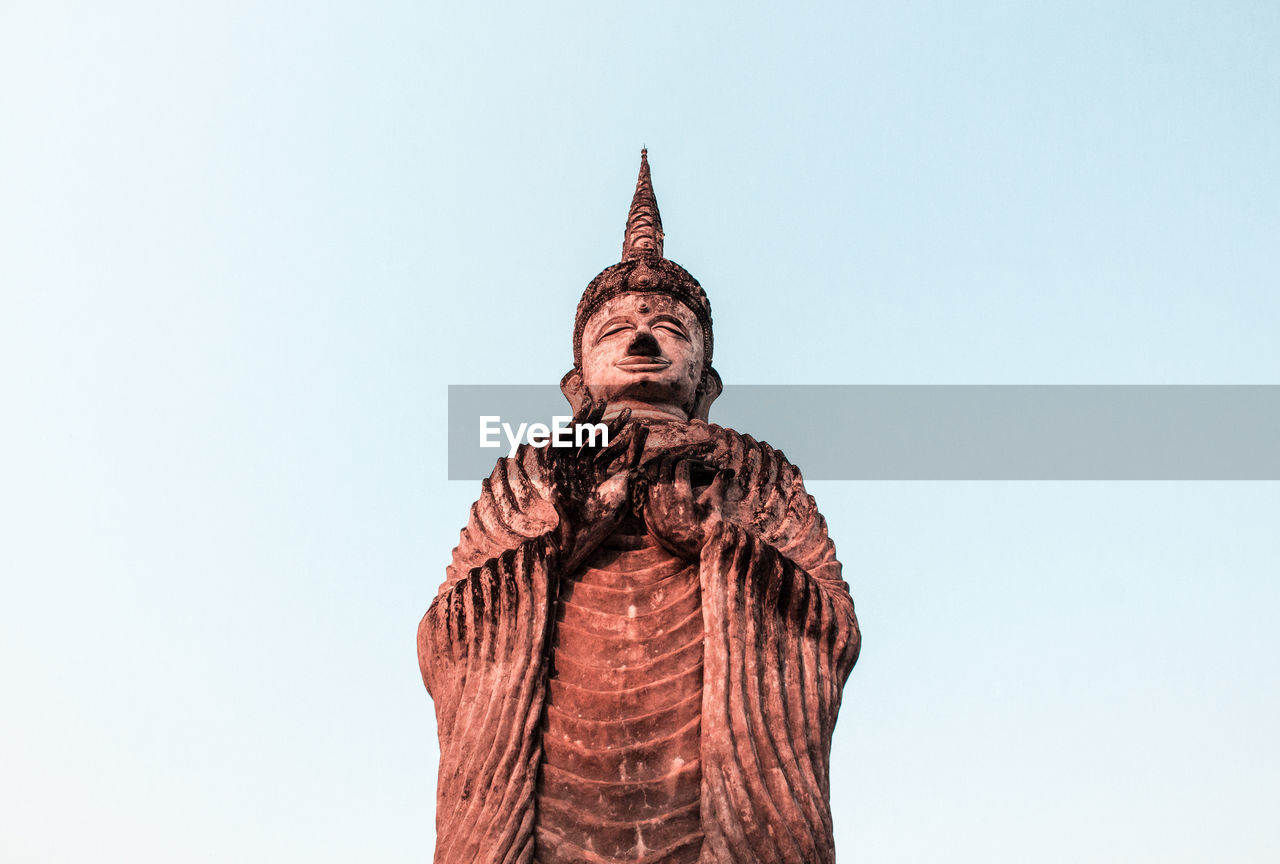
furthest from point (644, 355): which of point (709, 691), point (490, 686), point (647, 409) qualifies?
point (709, 691)

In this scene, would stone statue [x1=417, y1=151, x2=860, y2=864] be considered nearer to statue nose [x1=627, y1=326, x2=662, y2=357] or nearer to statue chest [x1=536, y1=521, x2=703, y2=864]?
statue chest [x1=536, y1=521, x2=703, y2=864]

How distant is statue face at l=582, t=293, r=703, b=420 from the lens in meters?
9.64

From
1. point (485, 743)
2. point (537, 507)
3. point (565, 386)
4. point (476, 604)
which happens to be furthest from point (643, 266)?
point (485, 743)

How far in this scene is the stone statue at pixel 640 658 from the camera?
6.28m

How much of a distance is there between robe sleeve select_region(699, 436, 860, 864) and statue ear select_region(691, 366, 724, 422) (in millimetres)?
2640

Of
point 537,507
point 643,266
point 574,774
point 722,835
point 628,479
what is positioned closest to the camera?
point 722,835

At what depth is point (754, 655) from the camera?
6867 mm

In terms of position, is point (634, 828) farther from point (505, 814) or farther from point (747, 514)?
point (747, 514)

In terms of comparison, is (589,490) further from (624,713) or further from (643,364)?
(643,364)

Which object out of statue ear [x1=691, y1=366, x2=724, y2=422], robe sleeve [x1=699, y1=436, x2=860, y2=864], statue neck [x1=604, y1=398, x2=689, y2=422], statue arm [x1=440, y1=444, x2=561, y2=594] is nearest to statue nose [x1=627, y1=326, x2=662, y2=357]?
statue neck [x1=604, y1=398, x2=689, y2=422]

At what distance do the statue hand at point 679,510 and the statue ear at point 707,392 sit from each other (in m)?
2.43

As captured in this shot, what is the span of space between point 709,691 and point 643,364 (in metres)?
3.53

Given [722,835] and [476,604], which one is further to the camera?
[476,604]

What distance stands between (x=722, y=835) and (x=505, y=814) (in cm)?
104
